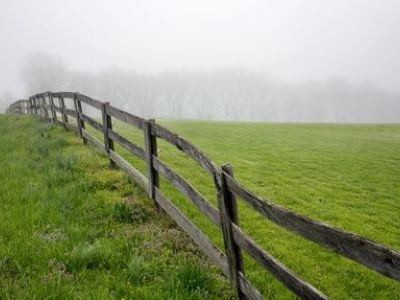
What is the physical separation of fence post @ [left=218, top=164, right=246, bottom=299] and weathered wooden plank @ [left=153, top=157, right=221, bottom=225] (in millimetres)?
307

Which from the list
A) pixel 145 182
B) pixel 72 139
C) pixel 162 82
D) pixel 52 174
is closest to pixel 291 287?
pixel 145 182

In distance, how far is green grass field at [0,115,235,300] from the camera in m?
5.40

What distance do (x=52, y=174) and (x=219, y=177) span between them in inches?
230

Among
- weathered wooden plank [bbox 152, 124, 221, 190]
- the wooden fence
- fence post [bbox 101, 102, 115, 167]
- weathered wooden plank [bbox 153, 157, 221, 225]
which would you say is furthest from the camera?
fence post [bbox 101, 102, 115, 167]

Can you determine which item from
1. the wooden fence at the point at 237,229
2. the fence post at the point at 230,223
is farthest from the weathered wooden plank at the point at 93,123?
the fence post at the point at 230,223

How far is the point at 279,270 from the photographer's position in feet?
15.2

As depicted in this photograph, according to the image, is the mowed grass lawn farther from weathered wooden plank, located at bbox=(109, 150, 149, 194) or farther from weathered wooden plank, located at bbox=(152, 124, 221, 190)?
weathered wooden plank, located at bbox=(152, 124, 221, 190)

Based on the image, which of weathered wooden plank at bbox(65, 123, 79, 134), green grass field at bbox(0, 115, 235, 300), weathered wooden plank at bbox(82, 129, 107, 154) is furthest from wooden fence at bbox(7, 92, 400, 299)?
weathered wooden plank at bbox(65, 123, 79, 134)

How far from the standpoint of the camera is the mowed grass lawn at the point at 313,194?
7160 millimetres

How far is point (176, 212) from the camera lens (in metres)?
7.59

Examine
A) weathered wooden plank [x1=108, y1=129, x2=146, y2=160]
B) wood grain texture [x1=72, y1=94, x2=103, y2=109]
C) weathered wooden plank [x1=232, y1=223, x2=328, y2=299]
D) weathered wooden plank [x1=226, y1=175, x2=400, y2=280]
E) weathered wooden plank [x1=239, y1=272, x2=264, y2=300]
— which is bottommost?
weathered wooden plank [x1=239, y1=272, x2=264, y2=300]

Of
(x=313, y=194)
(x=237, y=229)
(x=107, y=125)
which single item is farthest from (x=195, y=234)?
(x=313, y=194)

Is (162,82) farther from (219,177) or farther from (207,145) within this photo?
(219,177)

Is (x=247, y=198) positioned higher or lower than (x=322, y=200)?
higher
